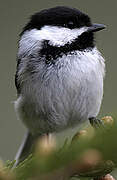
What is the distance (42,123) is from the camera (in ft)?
4.50

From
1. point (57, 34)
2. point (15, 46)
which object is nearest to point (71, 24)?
point (57, 34)

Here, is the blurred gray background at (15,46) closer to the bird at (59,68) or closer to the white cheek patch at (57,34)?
the bird at (59,68)

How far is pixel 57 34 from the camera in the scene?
1.26m

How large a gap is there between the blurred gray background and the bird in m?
0.65

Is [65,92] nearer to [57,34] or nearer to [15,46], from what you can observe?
[57,34]

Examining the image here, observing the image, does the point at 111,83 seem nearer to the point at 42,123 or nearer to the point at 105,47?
the point at 105,47

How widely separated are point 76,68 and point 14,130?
100 cm

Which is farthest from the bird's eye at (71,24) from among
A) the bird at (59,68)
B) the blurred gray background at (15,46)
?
the blurred gray background at (15,46)

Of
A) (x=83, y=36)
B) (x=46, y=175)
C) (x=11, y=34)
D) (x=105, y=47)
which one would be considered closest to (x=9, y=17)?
(x=11, y=34)

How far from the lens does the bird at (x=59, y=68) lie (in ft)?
3.92

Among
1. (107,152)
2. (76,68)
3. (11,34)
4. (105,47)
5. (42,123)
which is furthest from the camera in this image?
(11,34)

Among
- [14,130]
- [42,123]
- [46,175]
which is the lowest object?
[14,130]

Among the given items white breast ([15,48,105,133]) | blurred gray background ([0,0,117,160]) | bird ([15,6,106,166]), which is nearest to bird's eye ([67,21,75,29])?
bird ([15,6,106,166])

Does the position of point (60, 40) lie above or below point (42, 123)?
above
